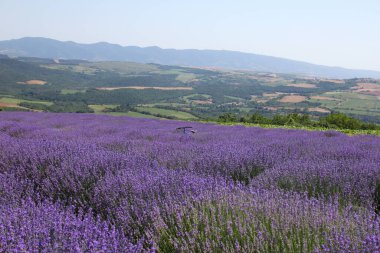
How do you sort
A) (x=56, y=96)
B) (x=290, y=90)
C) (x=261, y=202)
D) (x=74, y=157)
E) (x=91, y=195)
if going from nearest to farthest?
(x=261, y=202) < (x=91, y=195) < (x=74, y=157) < (x=56, y=96) < (x=290, y=90)

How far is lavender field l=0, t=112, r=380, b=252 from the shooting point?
6.34 ft

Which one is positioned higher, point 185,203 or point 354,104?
point 185,203

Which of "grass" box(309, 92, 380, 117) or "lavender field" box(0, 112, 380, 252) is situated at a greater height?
"lavender field" box(0, 112, 380, 252)

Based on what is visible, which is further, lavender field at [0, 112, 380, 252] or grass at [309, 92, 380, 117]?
grass at [309, 92, 380, 117]

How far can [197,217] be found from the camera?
7.59ft

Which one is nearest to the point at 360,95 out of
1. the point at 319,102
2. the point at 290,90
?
the point at 319,102

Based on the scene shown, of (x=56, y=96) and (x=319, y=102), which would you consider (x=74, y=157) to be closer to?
(x=56, y=96)

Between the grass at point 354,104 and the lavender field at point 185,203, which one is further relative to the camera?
the grass at point 354,104

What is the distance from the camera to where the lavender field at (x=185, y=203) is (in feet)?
6.34

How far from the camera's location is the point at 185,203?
2545 mm

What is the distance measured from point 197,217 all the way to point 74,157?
82.9 inches

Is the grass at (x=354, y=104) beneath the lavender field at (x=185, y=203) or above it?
beneath

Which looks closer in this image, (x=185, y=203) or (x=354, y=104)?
(x=185, y=203)

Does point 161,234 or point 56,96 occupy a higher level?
point 161,234
